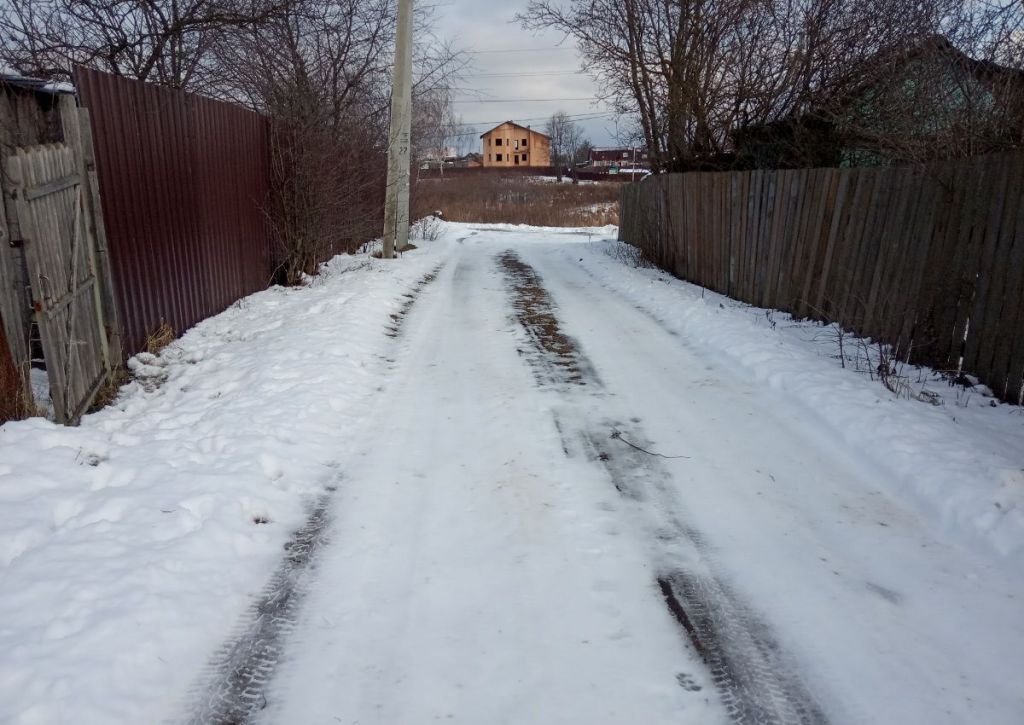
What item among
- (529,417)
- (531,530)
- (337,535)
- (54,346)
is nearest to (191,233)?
(54,346)

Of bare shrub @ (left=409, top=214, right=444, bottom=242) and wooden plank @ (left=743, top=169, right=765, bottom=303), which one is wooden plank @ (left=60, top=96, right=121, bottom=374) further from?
bare shrub @ (left=409, top=214, right=444, bottom=242)

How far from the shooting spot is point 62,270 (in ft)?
15.1

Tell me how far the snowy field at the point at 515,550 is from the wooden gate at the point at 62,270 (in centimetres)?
34

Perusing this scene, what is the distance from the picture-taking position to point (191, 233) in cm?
759

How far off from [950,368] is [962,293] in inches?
24.6

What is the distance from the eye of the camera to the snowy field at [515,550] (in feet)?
7.55

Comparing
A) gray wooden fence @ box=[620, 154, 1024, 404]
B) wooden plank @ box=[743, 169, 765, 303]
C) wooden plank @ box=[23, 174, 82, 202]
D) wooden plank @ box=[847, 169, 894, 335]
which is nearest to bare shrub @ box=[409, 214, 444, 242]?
gray wooden fence @ box=[620, 154, 1024, 404]

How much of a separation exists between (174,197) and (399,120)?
7878 millimetres

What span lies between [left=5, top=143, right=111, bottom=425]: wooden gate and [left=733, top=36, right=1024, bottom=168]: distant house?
23.5ft

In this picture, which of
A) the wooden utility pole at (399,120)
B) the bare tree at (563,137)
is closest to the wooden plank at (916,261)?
the wooden utility pole at (399,120)

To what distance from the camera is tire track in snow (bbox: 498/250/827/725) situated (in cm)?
228

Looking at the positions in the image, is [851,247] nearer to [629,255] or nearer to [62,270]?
[62,270]

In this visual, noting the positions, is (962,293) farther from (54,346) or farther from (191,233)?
(191,233)

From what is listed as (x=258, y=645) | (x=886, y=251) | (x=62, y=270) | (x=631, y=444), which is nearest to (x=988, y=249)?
(x=886, y=251)
